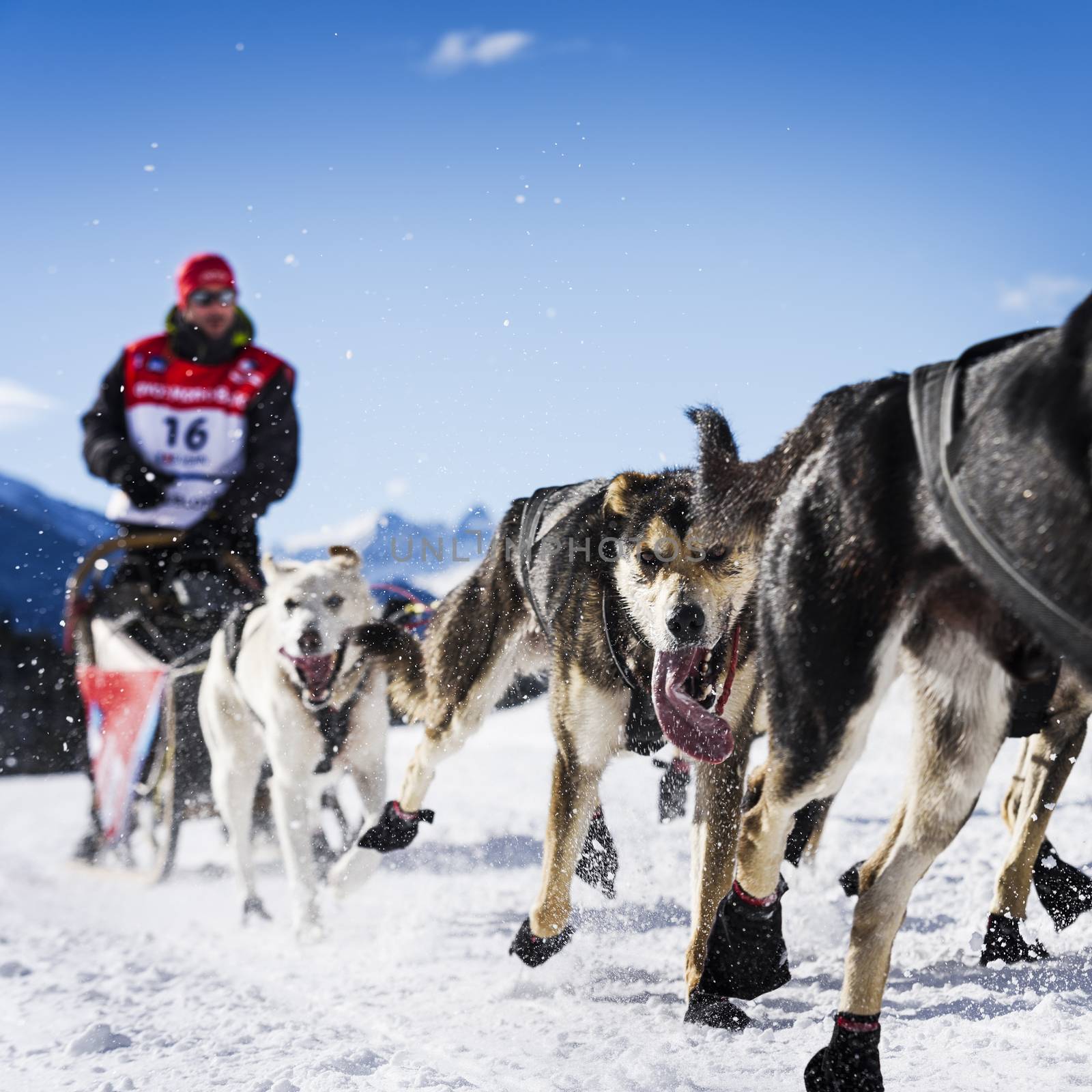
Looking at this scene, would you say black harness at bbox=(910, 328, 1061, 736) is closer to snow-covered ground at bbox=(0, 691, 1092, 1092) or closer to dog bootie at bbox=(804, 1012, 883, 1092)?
dog bootie at bbox=(804, 1012, 883, 1092)

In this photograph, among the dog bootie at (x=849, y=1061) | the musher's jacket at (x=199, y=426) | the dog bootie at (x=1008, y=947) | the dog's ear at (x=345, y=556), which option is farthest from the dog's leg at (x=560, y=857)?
the musher's jacket at (x=199, y=426)

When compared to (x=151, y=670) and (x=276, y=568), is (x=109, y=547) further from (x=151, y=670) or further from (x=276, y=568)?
(x=276, y=568)

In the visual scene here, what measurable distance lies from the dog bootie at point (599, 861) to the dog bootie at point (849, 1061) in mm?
1605

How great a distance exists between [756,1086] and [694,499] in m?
1.23

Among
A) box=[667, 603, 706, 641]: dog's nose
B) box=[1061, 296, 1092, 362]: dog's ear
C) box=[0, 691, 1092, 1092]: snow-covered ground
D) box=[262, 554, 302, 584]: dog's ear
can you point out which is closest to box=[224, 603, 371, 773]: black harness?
box=[262, 554, 302, 584]: dog's ear

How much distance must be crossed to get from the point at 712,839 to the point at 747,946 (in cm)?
67

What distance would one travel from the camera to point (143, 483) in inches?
190

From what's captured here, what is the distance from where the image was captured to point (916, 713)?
198 cm

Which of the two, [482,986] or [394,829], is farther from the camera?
[394,829]

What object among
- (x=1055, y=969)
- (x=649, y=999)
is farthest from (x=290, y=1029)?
(x=1055, y=969)

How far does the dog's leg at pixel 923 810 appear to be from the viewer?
1880mm

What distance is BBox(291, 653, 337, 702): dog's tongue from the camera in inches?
157

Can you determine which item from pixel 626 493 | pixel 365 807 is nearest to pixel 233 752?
pixel 365 807

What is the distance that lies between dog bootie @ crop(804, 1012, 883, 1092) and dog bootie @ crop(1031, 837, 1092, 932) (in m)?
1.32
